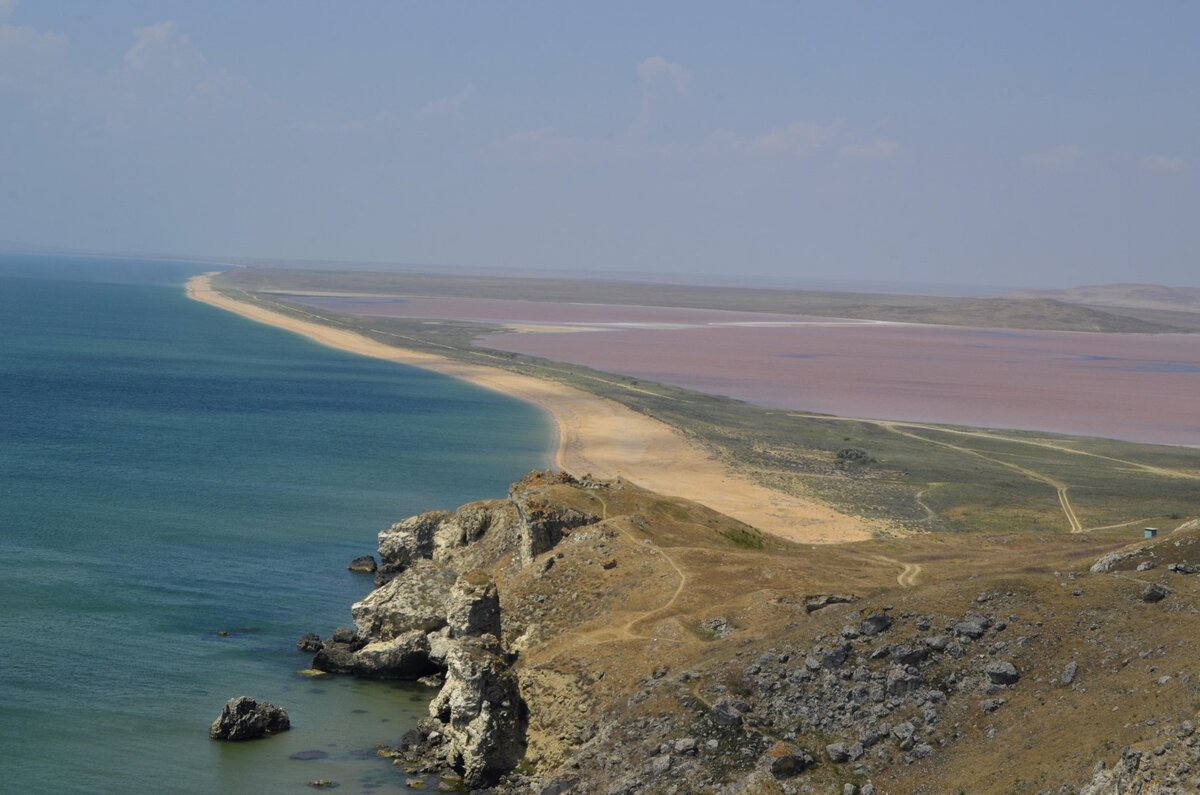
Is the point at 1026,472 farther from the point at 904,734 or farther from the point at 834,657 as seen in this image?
the point at 904,734

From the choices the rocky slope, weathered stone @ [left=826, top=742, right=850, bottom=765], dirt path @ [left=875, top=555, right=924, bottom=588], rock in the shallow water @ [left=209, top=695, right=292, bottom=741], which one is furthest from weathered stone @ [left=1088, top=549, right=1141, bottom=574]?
rock in the shallow water @ [left=209, top=695, right=292, bottom=741]

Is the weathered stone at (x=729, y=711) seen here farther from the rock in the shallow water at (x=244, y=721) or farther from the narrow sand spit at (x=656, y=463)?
the narrow sand spit at (x=656, y=463)

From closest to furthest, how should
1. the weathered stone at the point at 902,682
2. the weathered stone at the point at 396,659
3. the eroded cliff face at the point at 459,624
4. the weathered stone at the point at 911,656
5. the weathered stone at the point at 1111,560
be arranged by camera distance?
1. the weathered stone at the point at 902,682
2. the weathered stone at the point at 911,656
3. the eroded cliff face at the point at 459,624
4. the weathered stone at the point at 1111,560
5. the weathered stone at the point at 396,659

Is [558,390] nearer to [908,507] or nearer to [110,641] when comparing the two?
[908,507]

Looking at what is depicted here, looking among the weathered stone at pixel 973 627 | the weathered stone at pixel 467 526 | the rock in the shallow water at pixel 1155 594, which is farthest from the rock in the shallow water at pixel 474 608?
the rock in the shallow water at pixel 1155 594

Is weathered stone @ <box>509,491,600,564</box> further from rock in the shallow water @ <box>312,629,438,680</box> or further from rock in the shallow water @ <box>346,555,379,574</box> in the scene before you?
rock in the shallow water @ <box>346,555,379,574</box>
